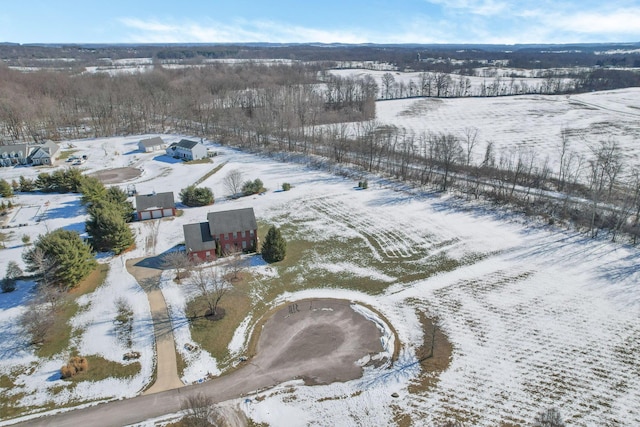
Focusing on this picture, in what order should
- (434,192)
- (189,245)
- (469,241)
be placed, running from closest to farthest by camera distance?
(189,245) < (469,241) < (434,192)

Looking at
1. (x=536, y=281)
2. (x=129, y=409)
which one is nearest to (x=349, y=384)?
(x=129, y=409)

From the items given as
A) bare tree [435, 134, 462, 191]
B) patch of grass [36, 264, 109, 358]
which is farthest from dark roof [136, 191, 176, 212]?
bare tree [435, 134, 462, 191]

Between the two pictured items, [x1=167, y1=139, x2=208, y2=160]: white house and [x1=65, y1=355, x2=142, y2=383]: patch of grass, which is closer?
[x1=65, y1=355, x2=142, y2=383]: patch of grass

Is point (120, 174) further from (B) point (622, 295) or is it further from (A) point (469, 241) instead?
(B) point (622, 295)

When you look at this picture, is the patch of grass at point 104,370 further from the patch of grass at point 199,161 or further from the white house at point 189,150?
the white house at point 189,150

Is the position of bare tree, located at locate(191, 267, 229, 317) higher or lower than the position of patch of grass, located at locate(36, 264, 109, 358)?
higher

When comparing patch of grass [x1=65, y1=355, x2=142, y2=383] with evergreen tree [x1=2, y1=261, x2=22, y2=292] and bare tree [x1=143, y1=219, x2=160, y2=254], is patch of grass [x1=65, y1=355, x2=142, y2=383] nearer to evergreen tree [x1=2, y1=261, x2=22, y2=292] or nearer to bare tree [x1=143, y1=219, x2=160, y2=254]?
evergreen tree [x1=2, y1=261, x2=22, y2=292]

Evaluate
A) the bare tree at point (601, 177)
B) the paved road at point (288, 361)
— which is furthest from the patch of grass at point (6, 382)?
the bare tree at point (601, 177)
